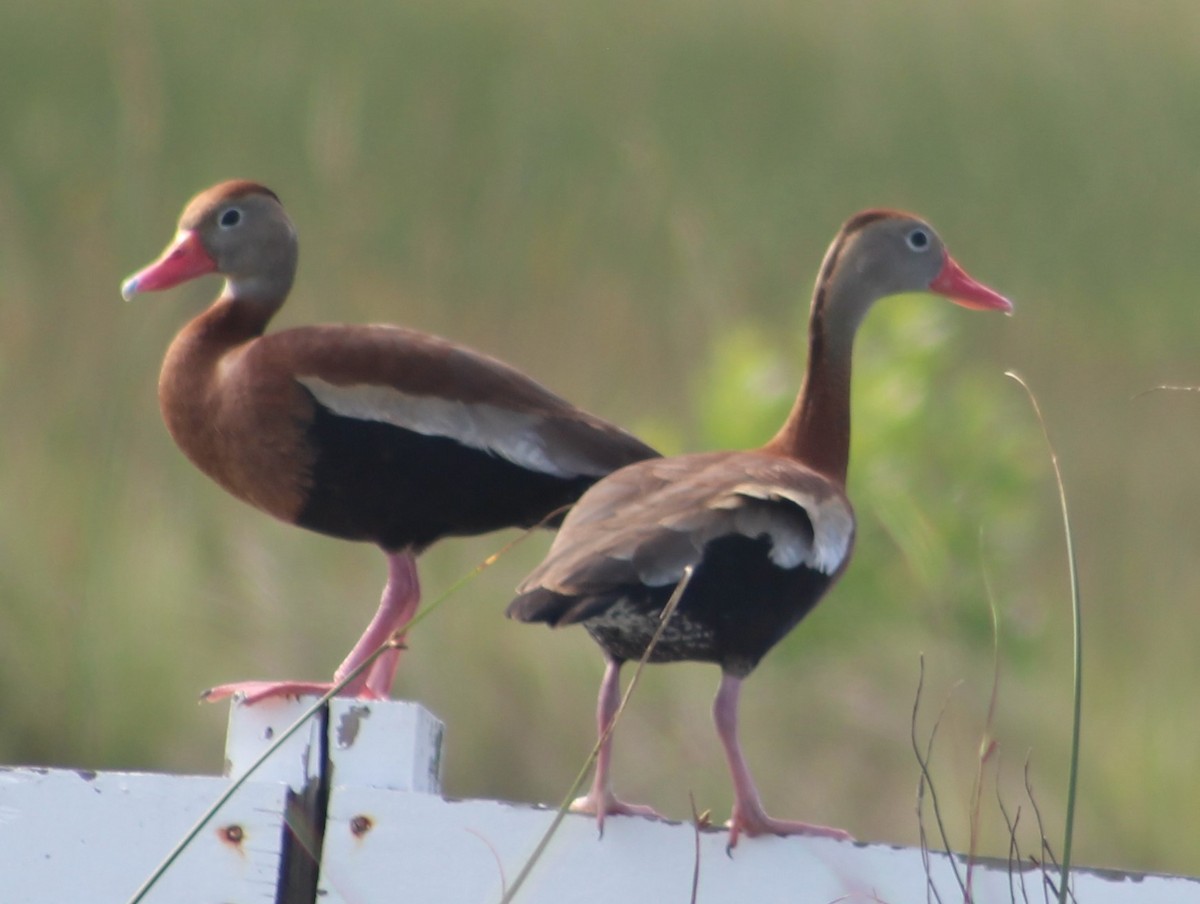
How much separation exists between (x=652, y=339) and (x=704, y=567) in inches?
249

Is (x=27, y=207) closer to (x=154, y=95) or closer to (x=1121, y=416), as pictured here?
(x=154, y=95)

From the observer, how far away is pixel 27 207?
9.05 metres

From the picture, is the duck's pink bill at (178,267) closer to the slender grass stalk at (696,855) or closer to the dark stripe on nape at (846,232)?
the dark stripe on nape at (846,232)

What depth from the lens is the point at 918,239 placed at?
2.88m

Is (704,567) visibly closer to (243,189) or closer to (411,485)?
(411,485)

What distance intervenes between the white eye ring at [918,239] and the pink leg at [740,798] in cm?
81

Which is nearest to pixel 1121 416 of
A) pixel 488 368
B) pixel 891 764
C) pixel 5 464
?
pixel 891 764

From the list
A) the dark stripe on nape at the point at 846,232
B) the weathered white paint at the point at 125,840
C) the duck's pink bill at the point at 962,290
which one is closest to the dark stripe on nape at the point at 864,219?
the dark stripe on nape at the point at 846,232

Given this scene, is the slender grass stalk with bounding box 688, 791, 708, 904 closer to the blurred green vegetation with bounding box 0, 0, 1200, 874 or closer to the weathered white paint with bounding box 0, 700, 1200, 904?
the weathered white paint with bounding box 0, 700, 1200, 904

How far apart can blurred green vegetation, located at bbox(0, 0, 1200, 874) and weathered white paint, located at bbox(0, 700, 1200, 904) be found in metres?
1.10

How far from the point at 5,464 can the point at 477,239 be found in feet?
10.9

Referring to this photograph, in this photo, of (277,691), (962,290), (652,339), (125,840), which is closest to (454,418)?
(277,691)

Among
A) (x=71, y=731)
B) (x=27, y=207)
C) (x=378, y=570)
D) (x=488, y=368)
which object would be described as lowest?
(x=71, y=731)

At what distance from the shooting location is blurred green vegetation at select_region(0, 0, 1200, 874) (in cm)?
607
